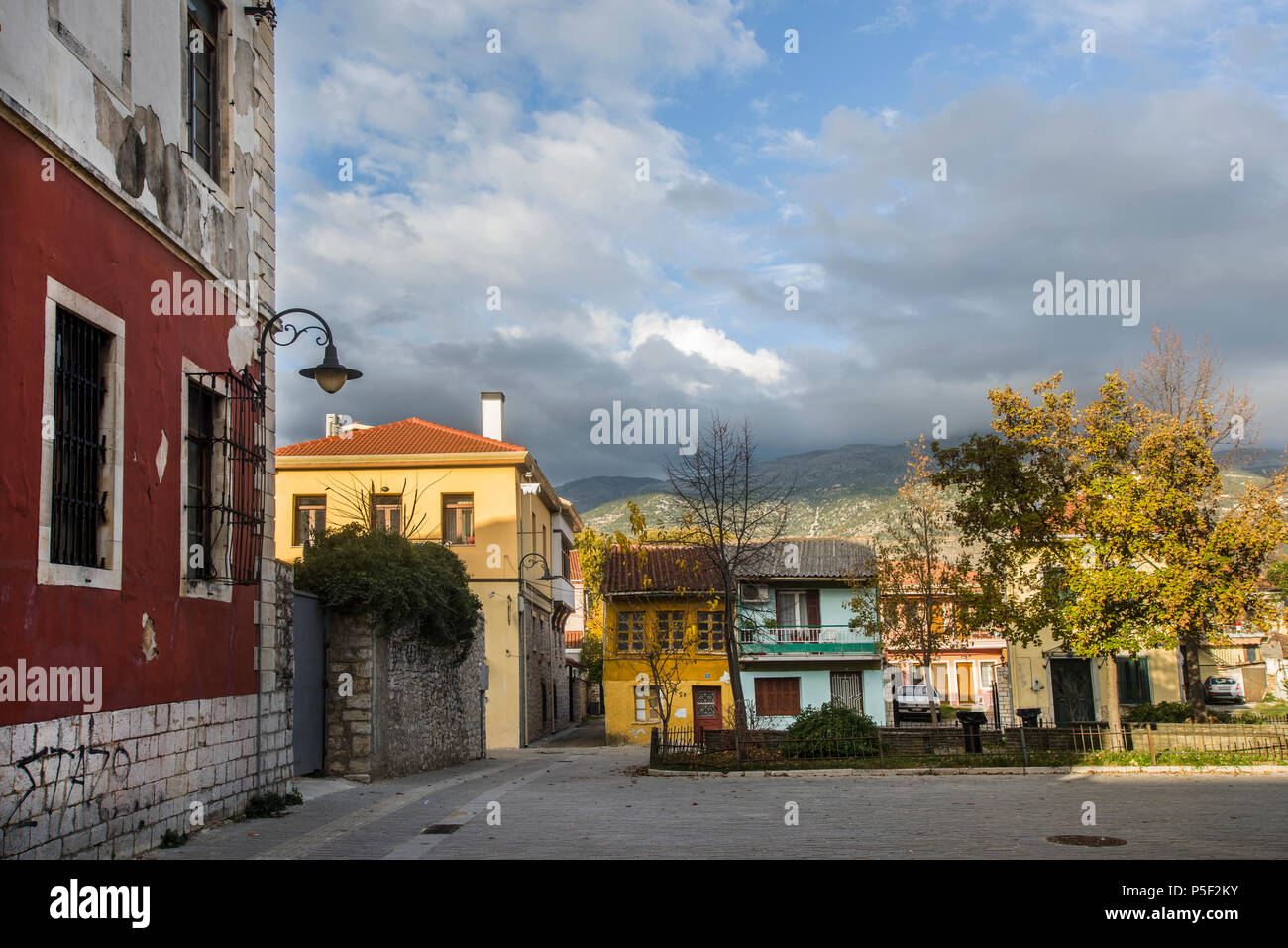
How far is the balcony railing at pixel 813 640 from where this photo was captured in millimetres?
37562

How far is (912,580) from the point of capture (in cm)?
3484

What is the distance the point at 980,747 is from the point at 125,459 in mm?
16244

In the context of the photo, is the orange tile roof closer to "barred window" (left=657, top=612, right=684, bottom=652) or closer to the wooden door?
"barred window" (left=657, top=612, right=684, bottom=652)

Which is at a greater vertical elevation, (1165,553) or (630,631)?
(1165,553)

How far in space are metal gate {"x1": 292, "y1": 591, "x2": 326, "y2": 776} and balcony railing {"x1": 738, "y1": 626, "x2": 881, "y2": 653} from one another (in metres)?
22.8

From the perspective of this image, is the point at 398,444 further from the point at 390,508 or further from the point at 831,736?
the point at 831,736

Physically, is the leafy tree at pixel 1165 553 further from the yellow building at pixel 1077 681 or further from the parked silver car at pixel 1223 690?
the parked silver car at pixel 1223 690

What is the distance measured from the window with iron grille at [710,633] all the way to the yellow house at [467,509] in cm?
618

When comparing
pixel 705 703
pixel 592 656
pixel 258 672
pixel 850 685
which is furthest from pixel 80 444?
pixel 592 656

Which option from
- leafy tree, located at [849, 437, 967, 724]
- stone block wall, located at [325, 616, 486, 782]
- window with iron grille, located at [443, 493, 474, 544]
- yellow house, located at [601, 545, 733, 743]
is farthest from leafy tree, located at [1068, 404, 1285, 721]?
window with iron grille, located at [443, 493, 474, 544]

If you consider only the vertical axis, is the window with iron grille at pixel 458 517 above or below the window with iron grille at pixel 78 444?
above

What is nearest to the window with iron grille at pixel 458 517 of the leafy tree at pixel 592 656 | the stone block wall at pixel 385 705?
the stone block wall at pixel 385 705

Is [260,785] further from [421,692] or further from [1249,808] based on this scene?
[1249,808]

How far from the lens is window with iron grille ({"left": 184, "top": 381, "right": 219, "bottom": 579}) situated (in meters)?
10.9
